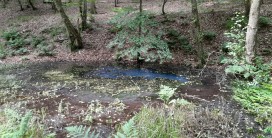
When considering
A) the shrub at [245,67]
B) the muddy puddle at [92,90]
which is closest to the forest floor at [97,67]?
the muddy puddle at [92,90]

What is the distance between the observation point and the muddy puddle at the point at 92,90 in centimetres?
648

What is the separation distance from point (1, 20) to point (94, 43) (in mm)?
11725

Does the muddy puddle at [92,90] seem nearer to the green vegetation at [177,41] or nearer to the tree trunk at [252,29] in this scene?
the tree trunk at [252,29]

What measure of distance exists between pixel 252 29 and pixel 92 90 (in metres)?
5.18

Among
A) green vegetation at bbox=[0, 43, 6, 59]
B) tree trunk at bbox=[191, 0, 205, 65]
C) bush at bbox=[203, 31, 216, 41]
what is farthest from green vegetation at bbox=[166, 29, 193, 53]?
green vegetation at bbox=[0, 43, 6, 59]

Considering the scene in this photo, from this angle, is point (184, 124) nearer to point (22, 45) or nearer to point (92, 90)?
point (92, 90)

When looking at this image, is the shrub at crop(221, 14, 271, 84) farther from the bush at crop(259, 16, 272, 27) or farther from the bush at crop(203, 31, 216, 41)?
the bush at crop(259, 16, 272, 27)

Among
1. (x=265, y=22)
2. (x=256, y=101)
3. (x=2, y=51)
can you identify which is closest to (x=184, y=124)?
(x=256, y=101)

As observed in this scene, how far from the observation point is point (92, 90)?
9.12 metres

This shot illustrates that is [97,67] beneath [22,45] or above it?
beneath

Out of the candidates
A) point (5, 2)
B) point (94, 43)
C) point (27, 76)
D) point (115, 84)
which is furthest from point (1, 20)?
point (115, 84)

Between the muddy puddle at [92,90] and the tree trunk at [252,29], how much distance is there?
4.58 ft

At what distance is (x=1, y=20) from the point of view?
78.9 feet

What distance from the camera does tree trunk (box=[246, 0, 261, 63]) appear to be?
7504mm
